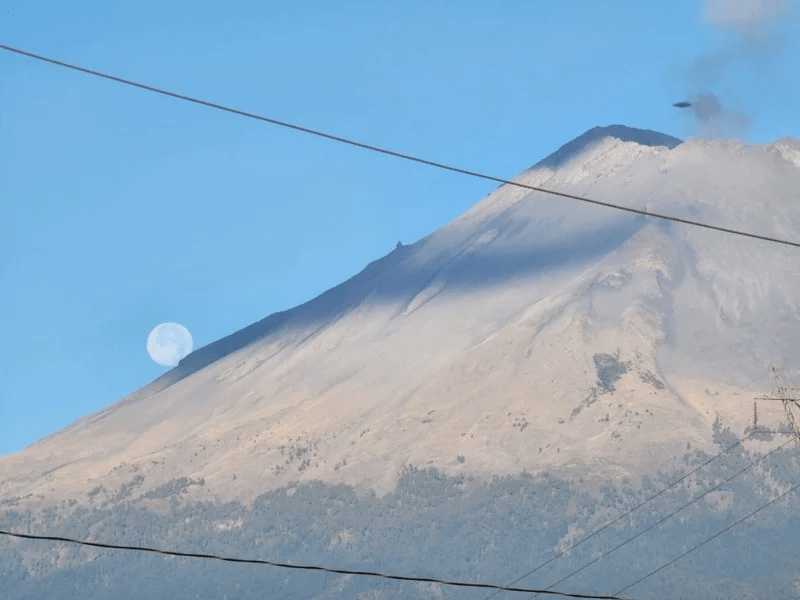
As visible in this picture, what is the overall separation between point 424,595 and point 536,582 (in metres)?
16.8

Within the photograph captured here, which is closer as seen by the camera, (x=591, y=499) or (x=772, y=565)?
(x=772, y=565)

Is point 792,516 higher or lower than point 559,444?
lower

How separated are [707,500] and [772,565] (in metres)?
18.1

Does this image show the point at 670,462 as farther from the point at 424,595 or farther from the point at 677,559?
the point at 424,595

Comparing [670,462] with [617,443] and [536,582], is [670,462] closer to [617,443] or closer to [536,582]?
[617,443]

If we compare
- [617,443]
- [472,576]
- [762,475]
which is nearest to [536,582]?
[472,576]

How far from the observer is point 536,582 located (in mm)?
199375

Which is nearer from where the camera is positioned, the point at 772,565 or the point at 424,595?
the point at 772,565

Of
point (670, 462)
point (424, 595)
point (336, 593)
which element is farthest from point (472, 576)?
point (670, 462)

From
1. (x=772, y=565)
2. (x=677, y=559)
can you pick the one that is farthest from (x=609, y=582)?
(x=772, y=565)

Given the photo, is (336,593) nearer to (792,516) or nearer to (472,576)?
(472,576)

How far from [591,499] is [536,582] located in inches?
639

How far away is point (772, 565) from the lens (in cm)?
18100

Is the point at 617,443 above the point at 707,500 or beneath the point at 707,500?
above
